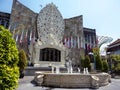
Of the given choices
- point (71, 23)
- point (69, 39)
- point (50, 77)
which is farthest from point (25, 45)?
point (50, 77)

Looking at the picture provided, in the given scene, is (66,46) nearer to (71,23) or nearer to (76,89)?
(71,23)

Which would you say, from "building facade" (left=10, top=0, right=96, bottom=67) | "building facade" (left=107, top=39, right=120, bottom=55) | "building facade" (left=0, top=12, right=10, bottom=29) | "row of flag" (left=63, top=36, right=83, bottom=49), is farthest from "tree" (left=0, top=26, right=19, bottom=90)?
"building facade" (left=107, top=39, right=120, bottom=55)

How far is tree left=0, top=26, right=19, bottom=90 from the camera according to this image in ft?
15.0

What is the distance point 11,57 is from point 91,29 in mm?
37622

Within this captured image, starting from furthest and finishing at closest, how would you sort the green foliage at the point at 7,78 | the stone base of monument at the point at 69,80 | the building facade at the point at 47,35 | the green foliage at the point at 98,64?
1. the building facade at the point at 47,35
2. the green foliage at the point at 98,64
3. the stone base of monument at the point at 69,80
4. the green foliage at the point at 7,78

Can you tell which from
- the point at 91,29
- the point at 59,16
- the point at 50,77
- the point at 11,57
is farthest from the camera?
the point at 91,29

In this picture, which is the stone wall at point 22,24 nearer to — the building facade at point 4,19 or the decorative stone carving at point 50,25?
the decorative stone carving at point 50,25

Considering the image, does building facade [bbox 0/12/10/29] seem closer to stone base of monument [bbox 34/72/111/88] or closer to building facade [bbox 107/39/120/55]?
stone base of monument [bbox 34/72/111/88]

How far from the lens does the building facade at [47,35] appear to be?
28969 millimetres

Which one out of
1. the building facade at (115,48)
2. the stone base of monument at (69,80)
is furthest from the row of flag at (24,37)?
the building facade at (115,48)

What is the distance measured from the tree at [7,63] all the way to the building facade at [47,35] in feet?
74.7

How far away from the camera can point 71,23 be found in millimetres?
35281

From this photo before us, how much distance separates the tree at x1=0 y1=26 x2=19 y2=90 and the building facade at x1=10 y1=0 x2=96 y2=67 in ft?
74.7

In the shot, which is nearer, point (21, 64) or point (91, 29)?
point (21, 64)
